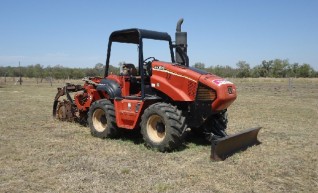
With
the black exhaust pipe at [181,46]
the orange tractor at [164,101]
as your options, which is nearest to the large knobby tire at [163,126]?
the orange tractor at [164,101]

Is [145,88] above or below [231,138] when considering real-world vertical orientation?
above

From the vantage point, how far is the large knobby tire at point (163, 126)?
283 inches

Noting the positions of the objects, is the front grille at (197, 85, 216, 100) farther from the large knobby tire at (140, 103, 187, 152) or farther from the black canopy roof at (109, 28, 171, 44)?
the black canopy roof at (109, 28, 171, 44)

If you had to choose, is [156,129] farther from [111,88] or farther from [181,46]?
[181,46]

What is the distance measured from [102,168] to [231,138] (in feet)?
8.39

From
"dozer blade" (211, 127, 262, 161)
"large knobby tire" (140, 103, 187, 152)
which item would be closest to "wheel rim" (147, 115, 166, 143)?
"large knobby tire" (140, 103, 187, 152)

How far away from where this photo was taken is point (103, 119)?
9.25m

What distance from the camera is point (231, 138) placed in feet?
23.6

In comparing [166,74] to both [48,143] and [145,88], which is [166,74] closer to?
[145,88]

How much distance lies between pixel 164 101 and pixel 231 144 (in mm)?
1792

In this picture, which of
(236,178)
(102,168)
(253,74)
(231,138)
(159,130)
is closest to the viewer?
(236,178)

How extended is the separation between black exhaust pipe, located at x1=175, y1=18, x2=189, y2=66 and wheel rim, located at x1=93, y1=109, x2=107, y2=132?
2303 millimetres

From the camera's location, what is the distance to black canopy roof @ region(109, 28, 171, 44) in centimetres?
845

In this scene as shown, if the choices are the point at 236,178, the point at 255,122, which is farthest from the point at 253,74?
the point at 236,178
